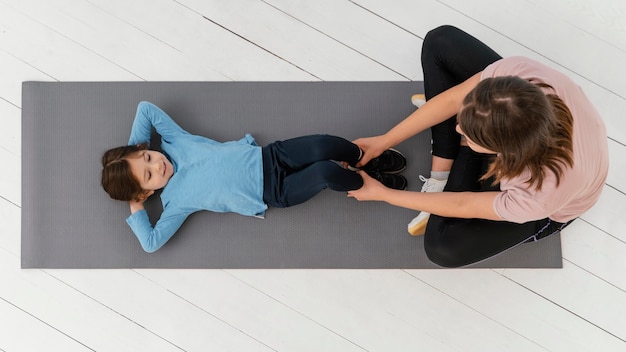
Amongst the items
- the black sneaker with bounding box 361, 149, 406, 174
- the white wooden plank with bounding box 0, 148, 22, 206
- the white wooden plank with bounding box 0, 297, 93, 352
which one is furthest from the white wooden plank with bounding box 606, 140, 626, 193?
the white wooden plank with bounding box 0, 148, 22, 206

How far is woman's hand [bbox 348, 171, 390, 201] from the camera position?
1.24 m

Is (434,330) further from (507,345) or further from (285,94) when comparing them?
(285,94)

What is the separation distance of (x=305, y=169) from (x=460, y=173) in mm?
390

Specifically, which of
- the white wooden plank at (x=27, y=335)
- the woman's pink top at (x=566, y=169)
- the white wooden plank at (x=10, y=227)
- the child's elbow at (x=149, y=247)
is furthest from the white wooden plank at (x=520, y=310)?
the white wooden plank at (x=10, y=227)

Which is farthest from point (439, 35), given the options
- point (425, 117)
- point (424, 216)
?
point (424, 216)

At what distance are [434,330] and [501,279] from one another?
0.79 feet

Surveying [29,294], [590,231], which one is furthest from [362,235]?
[29,294]

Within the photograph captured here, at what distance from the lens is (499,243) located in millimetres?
1157

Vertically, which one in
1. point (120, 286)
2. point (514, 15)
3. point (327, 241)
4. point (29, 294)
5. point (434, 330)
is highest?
point (514, 15)

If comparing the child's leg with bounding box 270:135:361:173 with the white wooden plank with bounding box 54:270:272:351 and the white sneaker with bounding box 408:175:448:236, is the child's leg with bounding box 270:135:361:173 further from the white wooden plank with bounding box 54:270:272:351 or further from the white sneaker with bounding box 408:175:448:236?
the white wooden plank with bounding box 54:270:272:351

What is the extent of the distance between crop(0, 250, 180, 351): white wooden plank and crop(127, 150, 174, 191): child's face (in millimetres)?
419

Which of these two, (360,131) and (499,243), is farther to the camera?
(360,131)

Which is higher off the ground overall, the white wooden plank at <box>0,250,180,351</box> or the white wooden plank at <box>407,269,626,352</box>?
the white wooden plank at <box>407,269,626,352</box>

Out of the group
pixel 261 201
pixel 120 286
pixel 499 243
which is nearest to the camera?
pixel 499 243
